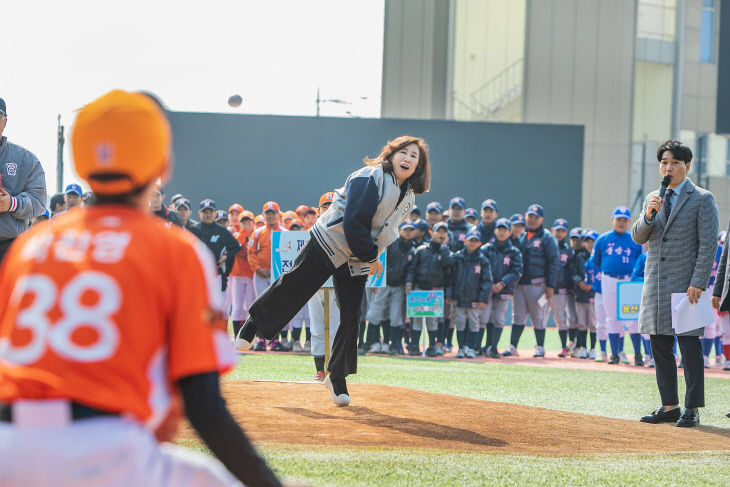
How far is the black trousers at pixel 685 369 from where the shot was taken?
6922 millimetres

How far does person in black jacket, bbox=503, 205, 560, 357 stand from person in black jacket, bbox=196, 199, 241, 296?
16.2ft

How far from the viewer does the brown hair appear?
6418 millimetres

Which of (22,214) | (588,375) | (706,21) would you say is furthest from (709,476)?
(706,21)

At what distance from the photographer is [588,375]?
11.4 metres

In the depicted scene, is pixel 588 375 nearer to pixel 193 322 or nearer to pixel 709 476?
pixel 709 476

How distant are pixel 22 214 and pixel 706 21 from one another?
3067 centimetres

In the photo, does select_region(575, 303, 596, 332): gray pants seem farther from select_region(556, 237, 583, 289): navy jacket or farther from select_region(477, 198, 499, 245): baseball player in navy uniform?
select_region(477, 198, 499, 245): baseball player in navy uniform

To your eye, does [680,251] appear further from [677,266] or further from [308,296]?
[308,296]

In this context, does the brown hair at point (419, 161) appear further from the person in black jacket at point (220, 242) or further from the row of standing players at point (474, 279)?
the person in black jacket at point (220, 242)

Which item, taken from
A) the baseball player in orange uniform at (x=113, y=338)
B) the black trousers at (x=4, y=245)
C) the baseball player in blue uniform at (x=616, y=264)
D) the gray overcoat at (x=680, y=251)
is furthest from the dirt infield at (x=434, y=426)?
the baseball player in blue uniform at (x=616, y=264)

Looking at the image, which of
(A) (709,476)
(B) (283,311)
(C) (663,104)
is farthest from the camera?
(C) (663,104)

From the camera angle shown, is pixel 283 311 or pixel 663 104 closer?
pixel 283 311

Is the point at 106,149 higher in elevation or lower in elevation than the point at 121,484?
higher

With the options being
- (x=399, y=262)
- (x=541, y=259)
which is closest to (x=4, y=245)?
(x=399, y=262)
